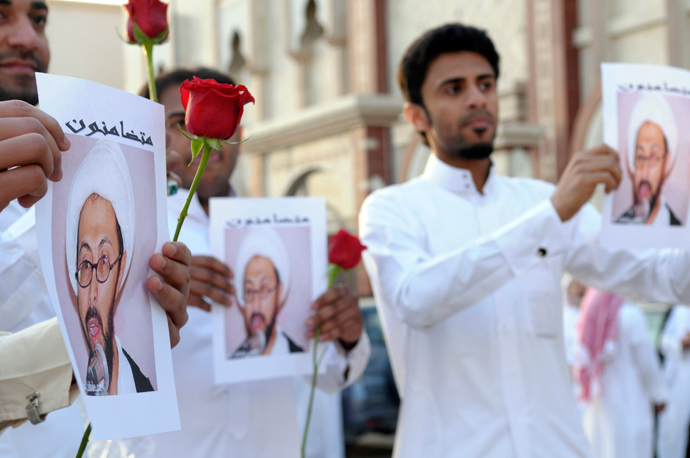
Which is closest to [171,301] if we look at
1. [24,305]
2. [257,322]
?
[24,305]

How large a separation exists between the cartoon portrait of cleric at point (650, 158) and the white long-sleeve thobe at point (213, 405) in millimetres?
953

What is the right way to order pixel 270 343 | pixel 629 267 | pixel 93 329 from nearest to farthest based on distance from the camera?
1. pixel 93 329
2. pixel 270 343
3. pixel 629 267

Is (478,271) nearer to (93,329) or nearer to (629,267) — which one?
(629,267)

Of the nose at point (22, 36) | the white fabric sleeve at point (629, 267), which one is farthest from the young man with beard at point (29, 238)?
the white fabric sleeve at point (629, 267)

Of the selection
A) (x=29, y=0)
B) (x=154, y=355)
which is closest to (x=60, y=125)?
(x=154, y=355)

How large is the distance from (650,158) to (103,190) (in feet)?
5.26

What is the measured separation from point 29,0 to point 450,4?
39.7ft

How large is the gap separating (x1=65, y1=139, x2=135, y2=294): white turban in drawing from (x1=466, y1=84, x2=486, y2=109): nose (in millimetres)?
1539

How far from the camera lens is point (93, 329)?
1.30 metres

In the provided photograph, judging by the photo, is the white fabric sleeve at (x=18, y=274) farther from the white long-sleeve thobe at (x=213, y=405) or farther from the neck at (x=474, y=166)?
the neck at (x=474, y=166)

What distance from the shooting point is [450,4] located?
1359cm

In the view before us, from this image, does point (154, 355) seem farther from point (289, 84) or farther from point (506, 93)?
point (289, 84)

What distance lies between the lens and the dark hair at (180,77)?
2785mm

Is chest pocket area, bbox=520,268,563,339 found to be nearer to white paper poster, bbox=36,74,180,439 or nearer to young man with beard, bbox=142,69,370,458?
young man with beard, bbox=142,69,370,458
